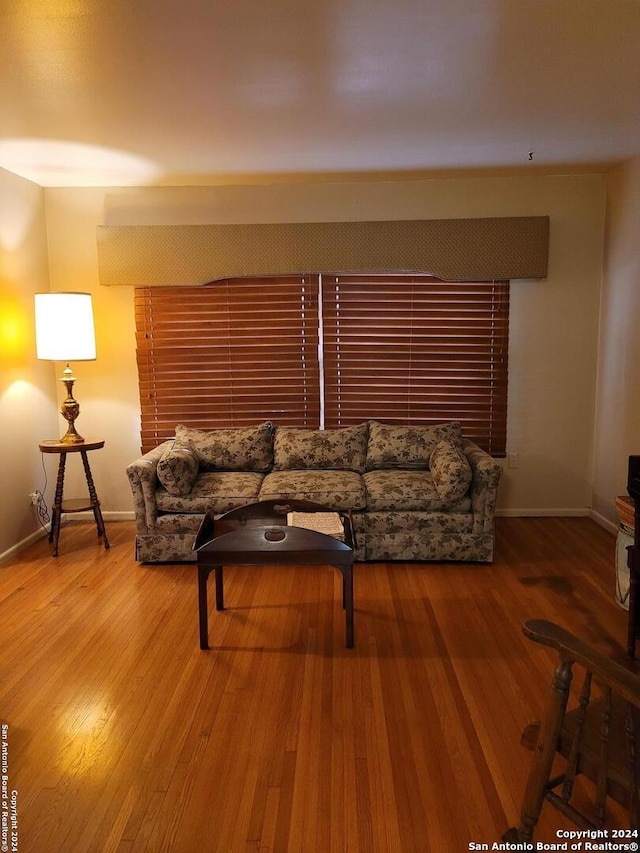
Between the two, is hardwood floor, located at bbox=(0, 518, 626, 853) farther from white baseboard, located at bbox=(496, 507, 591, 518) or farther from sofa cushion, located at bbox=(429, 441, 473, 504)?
white baseboard, located at bbox=(496, 507, 591, 518)

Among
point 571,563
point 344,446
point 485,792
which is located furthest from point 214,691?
point 571,563

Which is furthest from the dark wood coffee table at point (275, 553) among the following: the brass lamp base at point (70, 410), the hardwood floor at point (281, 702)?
the brass lamp base at point (70, 410)

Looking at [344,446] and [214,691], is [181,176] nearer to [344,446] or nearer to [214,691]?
Answer: [344,446]

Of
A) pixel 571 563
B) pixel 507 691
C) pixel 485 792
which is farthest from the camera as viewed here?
pixel 571 563

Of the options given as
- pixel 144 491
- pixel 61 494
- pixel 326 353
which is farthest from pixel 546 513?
pixel 61 494

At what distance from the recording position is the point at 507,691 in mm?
2477

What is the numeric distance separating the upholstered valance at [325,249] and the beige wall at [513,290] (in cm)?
13

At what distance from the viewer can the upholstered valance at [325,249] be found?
4434 millimetres

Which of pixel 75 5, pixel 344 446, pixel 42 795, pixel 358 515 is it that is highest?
pixel 75 5

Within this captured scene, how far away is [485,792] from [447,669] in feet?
2.39

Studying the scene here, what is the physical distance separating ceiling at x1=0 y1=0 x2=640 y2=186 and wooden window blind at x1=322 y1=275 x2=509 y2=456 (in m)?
0.91

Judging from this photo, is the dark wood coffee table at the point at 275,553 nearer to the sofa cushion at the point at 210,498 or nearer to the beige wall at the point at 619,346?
the sofa cushion at the point at 210,498

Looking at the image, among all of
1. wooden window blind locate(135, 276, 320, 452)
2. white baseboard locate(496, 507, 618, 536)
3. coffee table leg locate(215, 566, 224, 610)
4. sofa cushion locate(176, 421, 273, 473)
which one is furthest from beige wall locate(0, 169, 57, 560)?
white baseboard locate(496, 507, 618, 536)

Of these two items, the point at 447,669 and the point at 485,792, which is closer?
the point at 485,792
